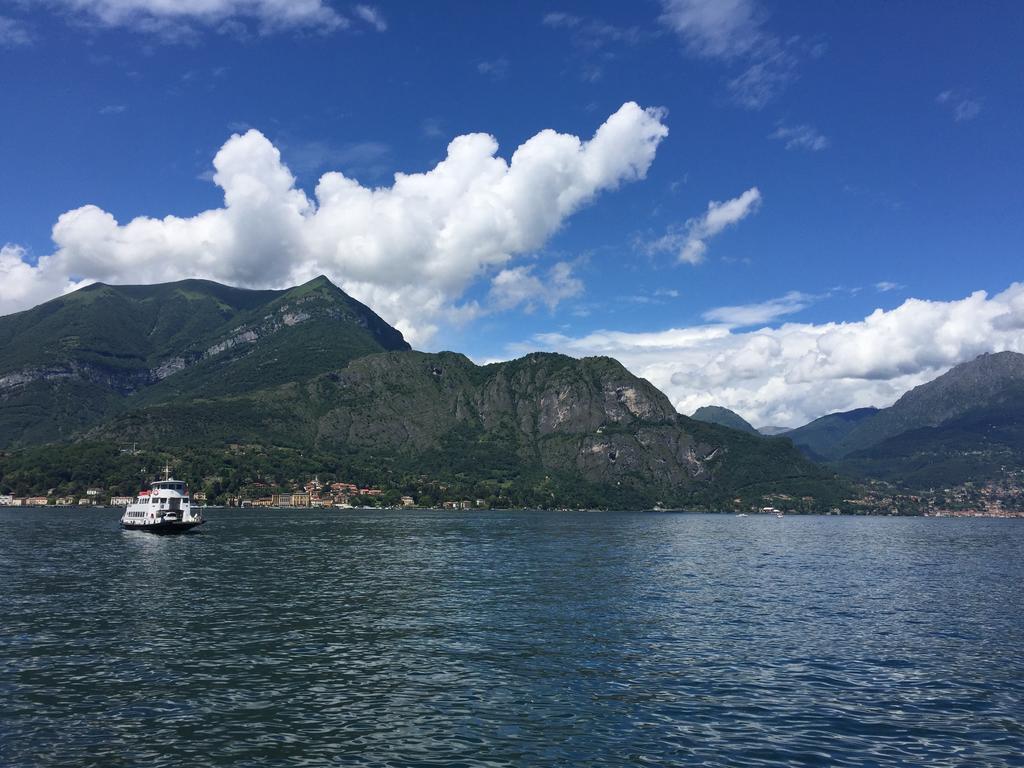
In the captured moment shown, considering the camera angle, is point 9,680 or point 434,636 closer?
point 9,680

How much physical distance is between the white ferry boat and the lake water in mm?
72935

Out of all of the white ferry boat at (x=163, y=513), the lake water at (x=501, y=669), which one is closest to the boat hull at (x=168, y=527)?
the white ferry boat at (x=163, y=513)

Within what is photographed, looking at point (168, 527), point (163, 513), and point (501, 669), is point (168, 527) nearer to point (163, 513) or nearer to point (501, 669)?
point (163, 513)

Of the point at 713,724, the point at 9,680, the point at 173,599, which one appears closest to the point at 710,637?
the point at 713,724

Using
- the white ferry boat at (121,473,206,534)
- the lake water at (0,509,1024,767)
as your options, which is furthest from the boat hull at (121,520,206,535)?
the lake water at (0,509,1024,767)

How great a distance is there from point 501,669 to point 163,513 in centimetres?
14202

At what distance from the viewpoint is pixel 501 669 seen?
128 feet

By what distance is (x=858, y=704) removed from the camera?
33.7m

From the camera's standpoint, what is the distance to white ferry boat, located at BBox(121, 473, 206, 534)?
153500 mm

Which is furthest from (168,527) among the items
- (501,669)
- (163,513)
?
(501,669)

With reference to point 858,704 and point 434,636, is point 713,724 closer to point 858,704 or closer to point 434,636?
point 858,704

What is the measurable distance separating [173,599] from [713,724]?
53.9m

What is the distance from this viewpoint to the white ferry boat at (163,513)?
153500 millimetres

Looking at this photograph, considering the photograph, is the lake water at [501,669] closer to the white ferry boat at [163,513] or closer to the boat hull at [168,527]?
the boat hull at [168,527]
